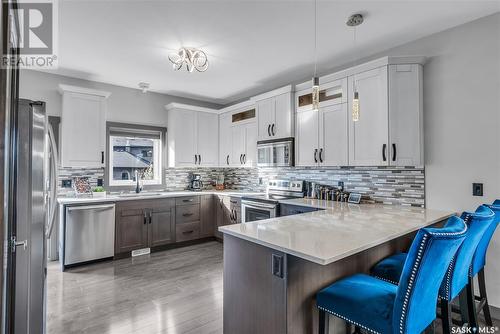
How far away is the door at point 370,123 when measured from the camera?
2754mm

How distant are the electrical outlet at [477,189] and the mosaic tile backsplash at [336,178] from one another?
0.40 meters

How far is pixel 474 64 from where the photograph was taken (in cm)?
242

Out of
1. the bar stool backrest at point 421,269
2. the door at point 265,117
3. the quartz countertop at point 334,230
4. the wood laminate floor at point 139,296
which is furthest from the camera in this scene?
the door at point 265,117

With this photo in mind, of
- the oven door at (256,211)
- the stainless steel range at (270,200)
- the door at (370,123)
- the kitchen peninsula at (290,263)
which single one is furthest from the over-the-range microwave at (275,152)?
the kitchen peninsula at (290,263)

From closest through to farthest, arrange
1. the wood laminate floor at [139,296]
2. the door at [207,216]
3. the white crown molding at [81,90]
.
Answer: the wood laminate floor at [139,296], the white crown molding at [81,90], the door at [207,216]

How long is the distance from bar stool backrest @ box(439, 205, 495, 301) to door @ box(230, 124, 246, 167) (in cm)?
341

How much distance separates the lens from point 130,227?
3.83m

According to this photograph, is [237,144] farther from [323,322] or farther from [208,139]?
[323,322]

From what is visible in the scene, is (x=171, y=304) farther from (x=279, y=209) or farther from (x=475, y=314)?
(x=475, y=314)

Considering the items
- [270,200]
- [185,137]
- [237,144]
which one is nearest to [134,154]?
[185,137]

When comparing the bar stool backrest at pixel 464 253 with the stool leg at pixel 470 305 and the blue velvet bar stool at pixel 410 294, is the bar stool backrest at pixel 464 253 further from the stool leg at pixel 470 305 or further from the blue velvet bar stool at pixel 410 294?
the stool leg at pixel 470 305

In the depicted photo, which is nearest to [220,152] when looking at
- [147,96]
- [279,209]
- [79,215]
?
[147,96]

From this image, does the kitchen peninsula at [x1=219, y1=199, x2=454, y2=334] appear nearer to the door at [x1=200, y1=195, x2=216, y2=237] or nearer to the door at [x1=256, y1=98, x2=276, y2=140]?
the door at [x1=256, y1=98, x2=276, y2=140]

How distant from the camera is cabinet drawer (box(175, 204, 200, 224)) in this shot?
429 cm
